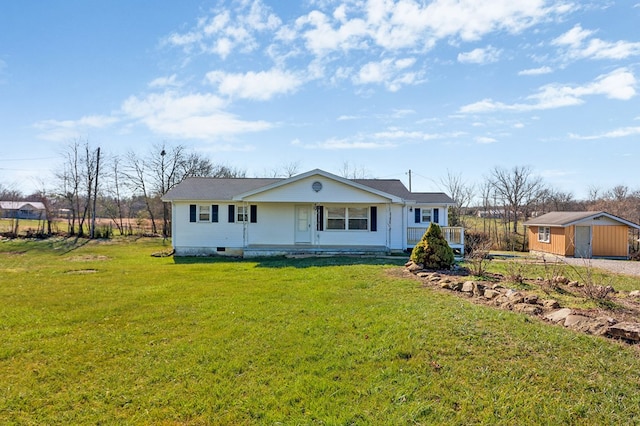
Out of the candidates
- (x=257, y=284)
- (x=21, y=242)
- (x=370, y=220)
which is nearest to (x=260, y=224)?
(x=370, y=220)

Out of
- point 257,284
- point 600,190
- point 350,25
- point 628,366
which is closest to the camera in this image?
point 628,366

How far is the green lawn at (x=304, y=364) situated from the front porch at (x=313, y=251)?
8875 millimetres

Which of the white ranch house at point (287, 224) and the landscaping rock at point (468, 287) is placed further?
the white ranch house at point (287, 224)

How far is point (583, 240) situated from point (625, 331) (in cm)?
2118

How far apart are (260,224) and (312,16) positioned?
10369 mm

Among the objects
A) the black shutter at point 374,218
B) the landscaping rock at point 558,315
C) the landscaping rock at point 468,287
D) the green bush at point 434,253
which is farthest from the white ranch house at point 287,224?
the landscaping rock at point 558,315

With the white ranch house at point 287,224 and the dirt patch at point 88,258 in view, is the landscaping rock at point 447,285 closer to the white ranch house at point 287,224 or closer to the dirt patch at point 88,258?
the white ranch house at point 287,224

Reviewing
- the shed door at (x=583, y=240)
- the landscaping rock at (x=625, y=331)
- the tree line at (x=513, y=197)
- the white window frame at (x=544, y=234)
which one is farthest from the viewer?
the tree line at (x=513, y=197)

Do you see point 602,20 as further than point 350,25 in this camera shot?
No

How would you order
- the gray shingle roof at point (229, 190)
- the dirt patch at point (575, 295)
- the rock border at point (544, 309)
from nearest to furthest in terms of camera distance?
the rock border at point (544, 309) → the dirt patch at point (575, 295) → the gray shingle roof at point (229, 190)

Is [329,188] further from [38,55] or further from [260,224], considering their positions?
[38,55]

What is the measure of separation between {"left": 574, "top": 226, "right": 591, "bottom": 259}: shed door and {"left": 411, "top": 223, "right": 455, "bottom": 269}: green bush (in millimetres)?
15786

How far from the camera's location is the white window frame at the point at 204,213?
18062mm

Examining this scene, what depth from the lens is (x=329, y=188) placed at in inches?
675
